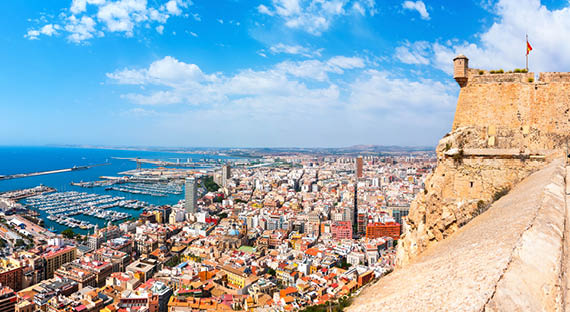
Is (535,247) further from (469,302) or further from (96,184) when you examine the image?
(96,184)

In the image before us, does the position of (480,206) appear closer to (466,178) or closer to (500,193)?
(500,193)

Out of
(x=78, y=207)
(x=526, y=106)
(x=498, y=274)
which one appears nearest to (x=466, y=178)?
(x=526, y=106)

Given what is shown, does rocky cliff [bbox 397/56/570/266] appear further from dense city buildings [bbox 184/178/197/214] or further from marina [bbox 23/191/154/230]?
dense city buildings [bbox 184/178/197/214]

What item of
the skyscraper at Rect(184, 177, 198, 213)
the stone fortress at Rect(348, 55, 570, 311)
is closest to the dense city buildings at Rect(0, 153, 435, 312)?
the skyscraper at Rect(184, 177, 198, 213)

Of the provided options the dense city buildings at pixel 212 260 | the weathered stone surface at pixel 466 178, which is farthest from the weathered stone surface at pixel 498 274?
the dense city buildings at pixel 212 260

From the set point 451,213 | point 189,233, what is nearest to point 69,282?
point 189,233

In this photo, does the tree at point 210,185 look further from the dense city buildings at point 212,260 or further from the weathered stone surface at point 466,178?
the weathered stone surface at point 466,178
